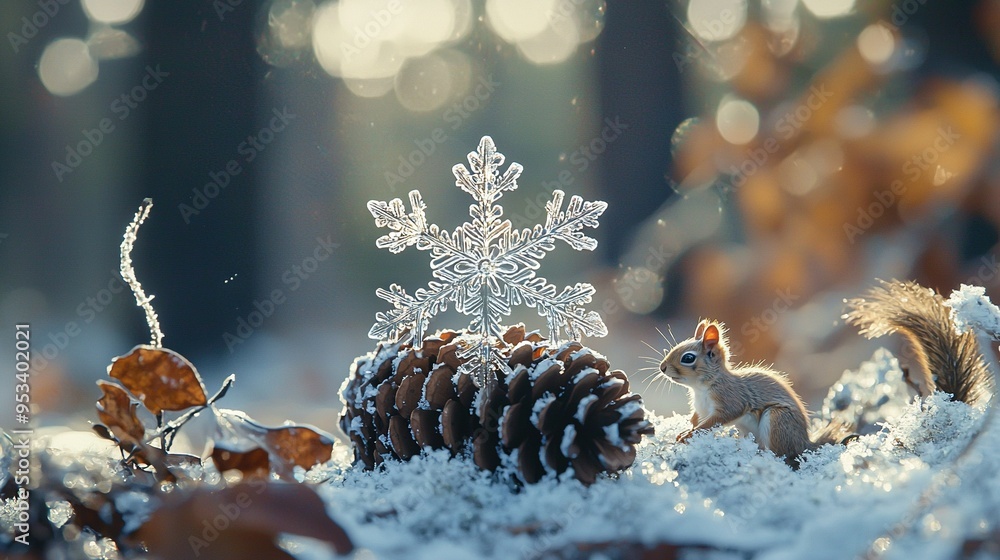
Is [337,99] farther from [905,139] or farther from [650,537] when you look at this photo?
[650,537]

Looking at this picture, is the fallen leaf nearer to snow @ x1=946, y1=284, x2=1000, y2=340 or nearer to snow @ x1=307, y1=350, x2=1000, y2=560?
snow @ x1=307, y1=350, x2=1000, y2=560

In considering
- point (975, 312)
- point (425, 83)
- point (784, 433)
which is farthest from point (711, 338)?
point (425, 83)

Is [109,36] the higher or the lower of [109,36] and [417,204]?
the higher

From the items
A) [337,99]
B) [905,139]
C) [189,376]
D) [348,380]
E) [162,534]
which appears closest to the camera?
[162,534]

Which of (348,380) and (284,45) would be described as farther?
(284,45)

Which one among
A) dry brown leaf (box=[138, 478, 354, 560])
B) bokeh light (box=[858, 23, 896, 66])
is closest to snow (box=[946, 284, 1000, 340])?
dry brown leaf (box=[138, 478, 354, 560])

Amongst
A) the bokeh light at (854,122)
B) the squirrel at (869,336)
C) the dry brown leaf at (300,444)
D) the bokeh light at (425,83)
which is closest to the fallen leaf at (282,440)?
the dry brown leaf at (300,444)

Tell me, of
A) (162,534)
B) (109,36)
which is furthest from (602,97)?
(162,534)
